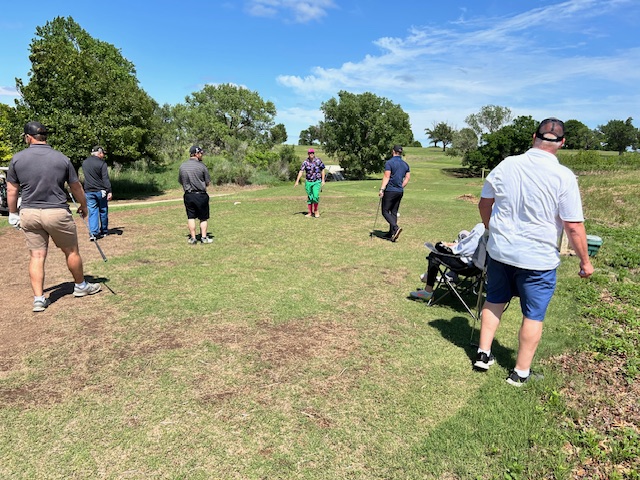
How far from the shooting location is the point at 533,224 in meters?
3.19

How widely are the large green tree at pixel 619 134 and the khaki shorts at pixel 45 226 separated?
93.8m

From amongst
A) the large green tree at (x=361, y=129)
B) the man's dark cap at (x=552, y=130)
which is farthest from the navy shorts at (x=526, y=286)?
the large green tree at (x=361, y=129)

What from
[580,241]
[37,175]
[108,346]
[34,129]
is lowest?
[108,346]

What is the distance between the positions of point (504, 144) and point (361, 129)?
18.4 meters

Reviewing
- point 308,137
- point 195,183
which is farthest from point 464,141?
point 308,137

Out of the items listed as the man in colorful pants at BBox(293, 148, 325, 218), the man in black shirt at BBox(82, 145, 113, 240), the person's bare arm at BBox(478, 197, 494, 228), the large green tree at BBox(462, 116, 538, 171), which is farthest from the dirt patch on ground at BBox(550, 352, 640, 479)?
the large green tree at BBox(462, 116, 538, 171)

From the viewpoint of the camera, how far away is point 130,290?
221 inches

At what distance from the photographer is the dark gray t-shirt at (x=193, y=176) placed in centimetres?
787

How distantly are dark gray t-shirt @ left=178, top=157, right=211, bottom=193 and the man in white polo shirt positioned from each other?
5956mm

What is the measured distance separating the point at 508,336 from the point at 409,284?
6.19ft

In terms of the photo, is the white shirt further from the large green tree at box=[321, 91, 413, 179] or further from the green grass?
the large green tree at box=[321, 91, 413, 179]

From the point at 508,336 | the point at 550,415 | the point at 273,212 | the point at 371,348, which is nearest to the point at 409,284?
the point at 508,336

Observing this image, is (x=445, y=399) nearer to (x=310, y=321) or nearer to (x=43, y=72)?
(x=310, y=321)

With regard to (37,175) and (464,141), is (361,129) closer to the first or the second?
(464,141)
